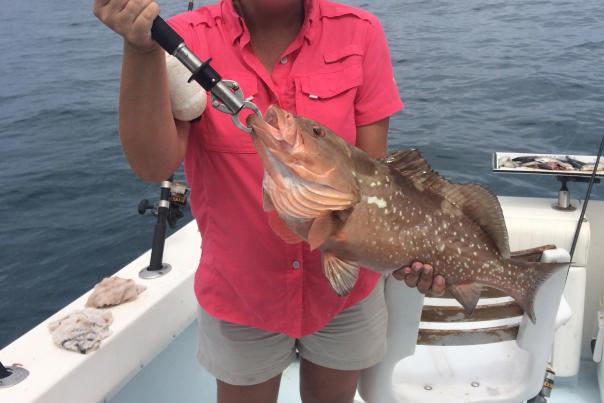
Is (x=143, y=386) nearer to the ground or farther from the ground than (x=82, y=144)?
farther from the ground

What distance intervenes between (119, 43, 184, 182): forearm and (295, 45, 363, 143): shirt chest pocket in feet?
1.52

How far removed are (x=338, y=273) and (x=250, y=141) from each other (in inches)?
20.7

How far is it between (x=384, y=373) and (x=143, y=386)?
1285 mm

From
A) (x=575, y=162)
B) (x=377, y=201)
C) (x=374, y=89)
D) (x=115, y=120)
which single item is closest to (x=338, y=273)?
(x=377, y=201)

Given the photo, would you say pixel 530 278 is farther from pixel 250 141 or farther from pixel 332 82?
pixel 250 141

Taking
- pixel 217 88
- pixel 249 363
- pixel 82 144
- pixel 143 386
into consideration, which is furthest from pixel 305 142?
pixel 82 144

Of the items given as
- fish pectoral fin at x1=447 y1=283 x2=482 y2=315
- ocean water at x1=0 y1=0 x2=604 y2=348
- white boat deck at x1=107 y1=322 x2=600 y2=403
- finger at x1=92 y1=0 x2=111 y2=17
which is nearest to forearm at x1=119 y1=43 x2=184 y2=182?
finger at x1=92 y1=0 x2=111 y2=17

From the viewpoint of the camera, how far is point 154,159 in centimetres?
189

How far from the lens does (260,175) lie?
208 cm

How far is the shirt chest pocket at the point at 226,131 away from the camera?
204 cm

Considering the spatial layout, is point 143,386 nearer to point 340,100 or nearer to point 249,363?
point 249,363

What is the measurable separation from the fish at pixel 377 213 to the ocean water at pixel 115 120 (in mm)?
4390

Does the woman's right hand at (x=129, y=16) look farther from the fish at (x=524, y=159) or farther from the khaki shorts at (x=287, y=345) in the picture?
the fish at (x=524, y=159)

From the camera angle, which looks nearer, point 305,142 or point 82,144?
point 305,142
